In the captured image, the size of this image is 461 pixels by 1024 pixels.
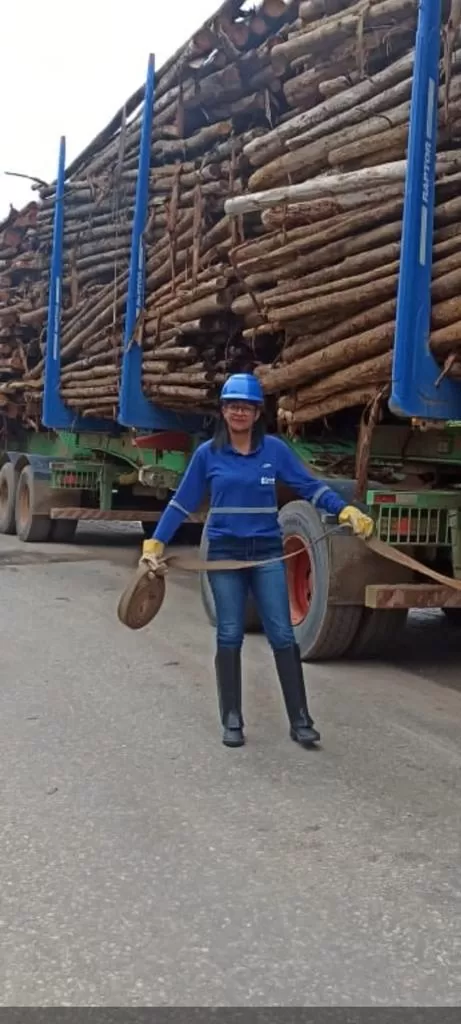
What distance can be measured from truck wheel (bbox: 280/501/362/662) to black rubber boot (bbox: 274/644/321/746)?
138cm

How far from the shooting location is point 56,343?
Result: 1213 centimetres

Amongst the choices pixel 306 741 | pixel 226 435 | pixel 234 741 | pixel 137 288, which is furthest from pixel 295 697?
pixel 137 288

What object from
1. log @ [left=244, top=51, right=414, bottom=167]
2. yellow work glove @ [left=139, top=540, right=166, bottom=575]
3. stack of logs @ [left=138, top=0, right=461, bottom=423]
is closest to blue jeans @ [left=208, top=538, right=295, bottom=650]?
yellow work glove @ [left=139, top=540, right=166, bottom=575]

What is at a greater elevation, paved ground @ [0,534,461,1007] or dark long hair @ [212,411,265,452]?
dark long hair @ [212,411,265,452]

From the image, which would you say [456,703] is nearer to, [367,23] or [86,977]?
[86,977]

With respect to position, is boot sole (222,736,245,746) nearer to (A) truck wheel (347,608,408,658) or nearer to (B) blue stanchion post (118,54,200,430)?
(A) truck wheel (347,608,408,658)

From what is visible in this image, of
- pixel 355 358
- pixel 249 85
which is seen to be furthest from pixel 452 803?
pixel 249 85

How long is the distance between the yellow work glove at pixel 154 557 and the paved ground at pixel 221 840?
2.50ft

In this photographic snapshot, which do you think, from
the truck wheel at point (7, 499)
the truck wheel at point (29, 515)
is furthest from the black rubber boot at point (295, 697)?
the truck wheel at point (7, 499)

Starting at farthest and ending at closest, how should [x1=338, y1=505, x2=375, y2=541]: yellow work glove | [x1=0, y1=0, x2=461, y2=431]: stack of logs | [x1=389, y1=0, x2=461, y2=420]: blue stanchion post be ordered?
[x1=0, y1=0, x2=461, y2=431]: stack of logs
[x1=389, y1=0, x2=461, y2=420]: blue stanchion post
[x1=338, y1=505, x2=375, y2=541]: yellow work glove

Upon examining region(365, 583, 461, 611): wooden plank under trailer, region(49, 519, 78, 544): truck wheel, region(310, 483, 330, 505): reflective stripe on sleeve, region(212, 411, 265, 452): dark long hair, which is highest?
region(212, 411, 265, 452): dark long hair

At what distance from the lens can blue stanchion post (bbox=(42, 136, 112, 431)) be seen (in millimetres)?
11953

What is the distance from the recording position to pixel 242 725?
16.0 feet

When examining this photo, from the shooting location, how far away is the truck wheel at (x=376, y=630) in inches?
259
